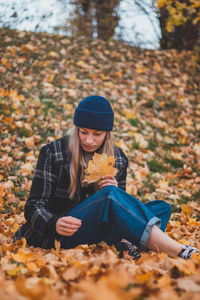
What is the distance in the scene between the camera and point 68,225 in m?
1.85

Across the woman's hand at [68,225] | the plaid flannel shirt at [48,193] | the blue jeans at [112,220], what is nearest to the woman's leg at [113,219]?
the blue jeans at [112,220]

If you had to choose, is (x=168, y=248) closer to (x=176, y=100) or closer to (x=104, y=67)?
(x=176, y=100)

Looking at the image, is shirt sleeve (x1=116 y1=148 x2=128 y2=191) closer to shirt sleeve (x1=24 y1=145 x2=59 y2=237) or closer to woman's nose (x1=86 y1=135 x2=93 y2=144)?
woman's nose (x1=86 y1=135 x2=93 y2=144)

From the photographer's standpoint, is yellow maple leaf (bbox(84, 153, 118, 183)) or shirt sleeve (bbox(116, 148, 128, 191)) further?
shirt sleeve (bbox(116, 148, 128, 191))

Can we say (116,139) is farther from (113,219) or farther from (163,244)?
(163,244)

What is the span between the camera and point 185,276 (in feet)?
4.94

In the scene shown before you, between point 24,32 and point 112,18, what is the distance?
1969 millimetres

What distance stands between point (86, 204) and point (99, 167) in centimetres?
25

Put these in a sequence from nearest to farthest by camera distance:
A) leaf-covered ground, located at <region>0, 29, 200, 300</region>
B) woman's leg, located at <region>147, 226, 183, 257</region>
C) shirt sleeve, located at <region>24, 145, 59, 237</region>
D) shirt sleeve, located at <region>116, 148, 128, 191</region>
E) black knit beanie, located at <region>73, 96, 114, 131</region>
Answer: leaf-covered ground, located at <region>0, 29, 200, 300</region> → woman's leg, located at <region>147, 226, 183, 257</region> → shirt sleeve, located at <region>24, 145, 59, 237</region> → black knit beanie, located at <region>73, 96, 114, 131</region> → shirt sleeve, located at <region>116, 148, 128, 191</region>

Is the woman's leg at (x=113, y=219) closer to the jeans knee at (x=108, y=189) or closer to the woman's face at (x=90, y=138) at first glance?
the jeans knee at (x=108, y=189)

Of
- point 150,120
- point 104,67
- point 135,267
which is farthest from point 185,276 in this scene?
point 104,67

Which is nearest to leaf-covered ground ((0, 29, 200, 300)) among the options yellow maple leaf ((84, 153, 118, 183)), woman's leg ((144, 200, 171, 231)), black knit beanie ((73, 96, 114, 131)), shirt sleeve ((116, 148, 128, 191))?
woman's leg ((144, 200, 171, 231))

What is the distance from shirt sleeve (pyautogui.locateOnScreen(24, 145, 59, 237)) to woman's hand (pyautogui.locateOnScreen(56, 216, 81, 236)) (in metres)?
0.08

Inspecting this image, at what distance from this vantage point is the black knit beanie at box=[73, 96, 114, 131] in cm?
214
